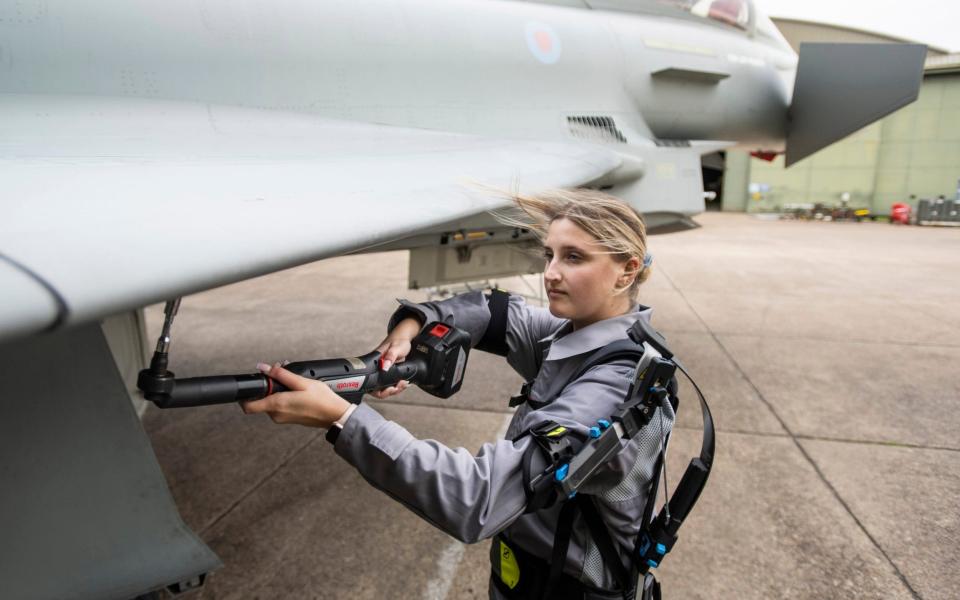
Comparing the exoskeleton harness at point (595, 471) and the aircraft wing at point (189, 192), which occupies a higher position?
the aircraft wing at point (189, 192)

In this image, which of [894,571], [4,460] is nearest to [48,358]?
[4,460]

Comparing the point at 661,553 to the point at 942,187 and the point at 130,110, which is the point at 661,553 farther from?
the point at 942,187

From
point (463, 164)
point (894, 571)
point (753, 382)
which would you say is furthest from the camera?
point (753, 382)

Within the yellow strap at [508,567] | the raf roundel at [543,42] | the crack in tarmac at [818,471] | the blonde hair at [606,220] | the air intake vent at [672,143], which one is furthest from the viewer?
the air intake vent at [672,143]

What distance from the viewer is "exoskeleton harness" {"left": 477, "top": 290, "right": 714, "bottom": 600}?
3.32 ft

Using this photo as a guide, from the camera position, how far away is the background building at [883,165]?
67.2 ft

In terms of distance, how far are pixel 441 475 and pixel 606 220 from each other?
2.28 feet

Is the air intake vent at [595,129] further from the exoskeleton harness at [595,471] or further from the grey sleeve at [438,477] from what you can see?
the grey sleeve at [438,477]

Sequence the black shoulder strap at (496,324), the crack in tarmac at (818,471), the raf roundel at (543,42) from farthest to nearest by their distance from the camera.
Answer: the raf roundel at (543,42) → the crack in tarmac at (818,471) → the black shoulder strap at (496,324)

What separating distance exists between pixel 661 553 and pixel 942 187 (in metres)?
25.8

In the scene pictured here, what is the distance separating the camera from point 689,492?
1284 mm

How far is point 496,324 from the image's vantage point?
1781mm

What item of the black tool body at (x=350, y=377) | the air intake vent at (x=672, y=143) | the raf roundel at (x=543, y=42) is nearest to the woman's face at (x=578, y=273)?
the black tool body at (x=350, y=377)

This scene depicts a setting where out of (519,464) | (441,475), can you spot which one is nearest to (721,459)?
(519,464)
